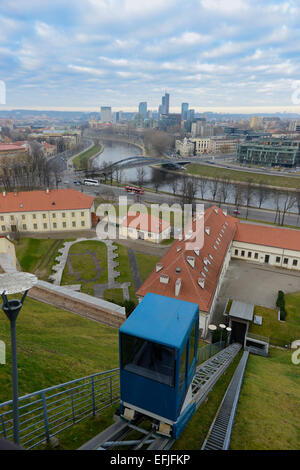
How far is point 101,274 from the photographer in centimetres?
3325

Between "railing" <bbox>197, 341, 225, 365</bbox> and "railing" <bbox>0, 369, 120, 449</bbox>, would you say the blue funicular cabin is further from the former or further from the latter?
"railing" <bbox>197, 341, 225, 365</bbox>

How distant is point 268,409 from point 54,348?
997 cm

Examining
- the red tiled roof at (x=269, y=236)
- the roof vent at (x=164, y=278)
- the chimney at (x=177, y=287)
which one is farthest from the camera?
the red tiled roof at (x=269, y=236)

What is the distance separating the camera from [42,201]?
4650 centimetres

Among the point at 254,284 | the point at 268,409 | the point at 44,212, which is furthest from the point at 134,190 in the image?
the point at 268,409

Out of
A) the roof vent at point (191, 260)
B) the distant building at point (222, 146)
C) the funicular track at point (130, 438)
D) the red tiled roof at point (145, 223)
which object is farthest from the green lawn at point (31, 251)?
the distant building at point (222, 146)

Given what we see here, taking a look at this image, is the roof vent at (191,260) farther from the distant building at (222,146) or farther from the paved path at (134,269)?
the distant building at (222,146)

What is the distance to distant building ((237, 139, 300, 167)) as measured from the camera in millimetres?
112812

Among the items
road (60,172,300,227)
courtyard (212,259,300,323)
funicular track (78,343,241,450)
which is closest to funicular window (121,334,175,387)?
funicular track (78,343,241,450)

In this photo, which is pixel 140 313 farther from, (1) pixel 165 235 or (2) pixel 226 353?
(1) pixel 165 235

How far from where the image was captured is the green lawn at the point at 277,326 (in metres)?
24.2

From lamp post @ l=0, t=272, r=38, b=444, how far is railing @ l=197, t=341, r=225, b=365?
14.0m

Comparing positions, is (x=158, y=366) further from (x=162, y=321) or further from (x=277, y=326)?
(x=277, y=326)
